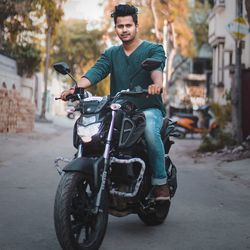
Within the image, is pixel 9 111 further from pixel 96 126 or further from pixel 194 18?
pixel 194 18

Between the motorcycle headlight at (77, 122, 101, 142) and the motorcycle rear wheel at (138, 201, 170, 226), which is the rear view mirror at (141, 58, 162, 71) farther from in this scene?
the motorcycle rear wheel at (138, 201, 170, 226)

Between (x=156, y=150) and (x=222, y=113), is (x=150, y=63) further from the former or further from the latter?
(x=222, y=113)

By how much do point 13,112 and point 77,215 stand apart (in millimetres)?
16827

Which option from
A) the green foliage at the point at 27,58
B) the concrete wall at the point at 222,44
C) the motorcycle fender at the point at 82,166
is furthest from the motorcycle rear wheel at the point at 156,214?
the green foliage at the point at 27,58

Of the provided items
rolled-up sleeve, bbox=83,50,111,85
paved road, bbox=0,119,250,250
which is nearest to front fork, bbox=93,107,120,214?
paved road, bbox=0,119,250,250

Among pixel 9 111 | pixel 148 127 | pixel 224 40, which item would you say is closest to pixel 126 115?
pixel 148 127

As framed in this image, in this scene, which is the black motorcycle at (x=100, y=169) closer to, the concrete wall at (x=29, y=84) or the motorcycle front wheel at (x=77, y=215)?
the motorcycle front wheel at (x=77, y=215)

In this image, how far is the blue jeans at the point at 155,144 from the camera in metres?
4.65

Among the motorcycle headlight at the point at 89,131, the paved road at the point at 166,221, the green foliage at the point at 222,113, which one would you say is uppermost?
the motorcycle headlight at the point at 89,131

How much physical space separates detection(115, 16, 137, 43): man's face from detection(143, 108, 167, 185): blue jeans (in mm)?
Answer: 648

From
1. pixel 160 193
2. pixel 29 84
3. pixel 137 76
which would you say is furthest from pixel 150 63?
pixel 29 84

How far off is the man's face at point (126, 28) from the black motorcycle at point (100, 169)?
0.54m

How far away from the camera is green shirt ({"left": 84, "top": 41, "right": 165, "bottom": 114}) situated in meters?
4.86

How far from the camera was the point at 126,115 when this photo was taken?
445cm
